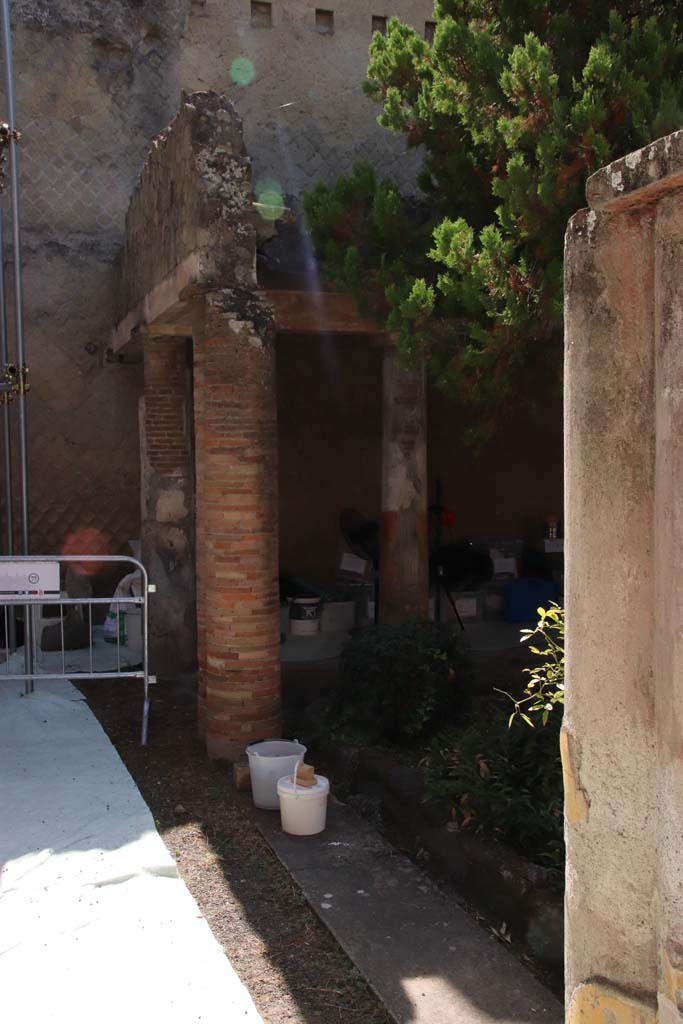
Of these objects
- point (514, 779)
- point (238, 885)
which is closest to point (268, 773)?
point (238, 885)

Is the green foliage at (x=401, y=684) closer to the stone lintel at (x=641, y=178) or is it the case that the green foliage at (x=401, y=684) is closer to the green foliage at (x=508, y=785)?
the green foliage at (x=508, y=785)

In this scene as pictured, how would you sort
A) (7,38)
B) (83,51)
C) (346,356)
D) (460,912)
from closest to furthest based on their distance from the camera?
(460,912) < (7,38) < (83,51) < (346,356)

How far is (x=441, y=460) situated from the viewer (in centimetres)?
1250

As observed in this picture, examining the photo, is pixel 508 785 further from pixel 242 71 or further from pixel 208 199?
pixel 242 71

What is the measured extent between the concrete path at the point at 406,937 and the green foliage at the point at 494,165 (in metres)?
2.98

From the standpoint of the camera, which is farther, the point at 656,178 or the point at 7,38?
the point at 7,38

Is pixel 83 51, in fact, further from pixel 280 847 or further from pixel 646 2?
pixel 280 847

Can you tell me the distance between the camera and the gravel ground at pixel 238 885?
418 cm

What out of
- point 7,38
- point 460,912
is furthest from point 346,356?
point 460,912

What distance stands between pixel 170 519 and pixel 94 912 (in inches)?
205

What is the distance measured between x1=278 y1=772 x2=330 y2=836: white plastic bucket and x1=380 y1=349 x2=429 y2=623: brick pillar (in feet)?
10.5

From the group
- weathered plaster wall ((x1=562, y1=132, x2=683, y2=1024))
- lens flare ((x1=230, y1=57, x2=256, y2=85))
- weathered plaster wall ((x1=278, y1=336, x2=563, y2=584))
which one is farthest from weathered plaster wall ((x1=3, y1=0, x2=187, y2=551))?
weathered plaster wall ((x1=562, y1=132, x2=683, y2=1024))

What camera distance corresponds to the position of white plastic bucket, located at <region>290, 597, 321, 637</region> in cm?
1032

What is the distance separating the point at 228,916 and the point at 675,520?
3.73 metres
